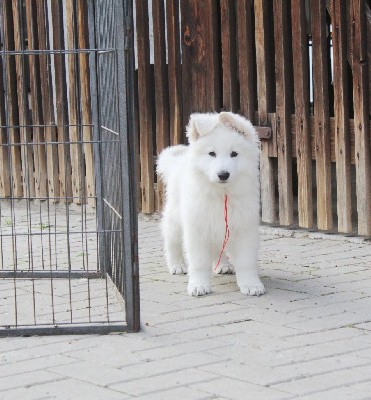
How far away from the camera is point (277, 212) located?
945 centimetres

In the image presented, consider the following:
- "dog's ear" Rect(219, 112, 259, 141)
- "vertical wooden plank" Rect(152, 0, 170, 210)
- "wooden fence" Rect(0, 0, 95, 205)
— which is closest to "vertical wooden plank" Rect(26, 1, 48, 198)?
"wooden fence" Rect(0, 0, 95, 205)

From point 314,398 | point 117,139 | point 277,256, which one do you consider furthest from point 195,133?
point 314,398

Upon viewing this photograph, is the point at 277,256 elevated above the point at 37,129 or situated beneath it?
situated beneath

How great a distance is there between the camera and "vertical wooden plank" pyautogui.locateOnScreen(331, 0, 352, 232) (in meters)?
8.44

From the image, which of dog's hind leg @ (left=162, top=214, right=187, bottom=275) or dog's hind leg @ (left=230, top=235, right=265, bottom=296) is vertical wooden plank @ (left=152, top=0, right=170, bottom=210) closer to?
dog's hind leg @ (left=162, top=214, right=187, bottom=275)

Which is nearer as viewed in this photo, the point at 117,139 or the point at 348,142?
the point at 117,139

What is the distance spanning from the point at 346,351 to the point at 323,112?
12.0 ft

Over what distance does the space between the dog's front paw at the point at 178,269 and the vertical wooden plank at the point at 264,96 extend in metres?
1.88

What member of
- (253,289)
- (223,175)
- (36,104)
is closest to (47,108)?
(36,104)

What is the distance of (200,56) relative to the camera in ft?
31.8

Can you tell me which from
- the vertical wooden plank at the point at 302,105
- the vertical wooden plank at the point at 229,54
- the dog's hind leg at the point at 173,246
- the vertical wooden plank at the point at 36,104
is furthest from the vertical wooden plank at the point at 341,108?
the vertical wooden plank at the point at 36,104

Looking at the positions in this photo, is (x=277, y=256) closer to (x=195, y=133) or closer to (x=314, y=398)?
(x=195, y=133)

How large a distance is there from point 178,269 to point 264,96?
2.27m

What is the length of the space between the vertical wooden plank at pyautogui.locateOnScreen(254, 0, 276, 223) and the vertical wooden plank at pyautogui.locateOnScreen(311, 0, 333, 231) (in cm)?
55
